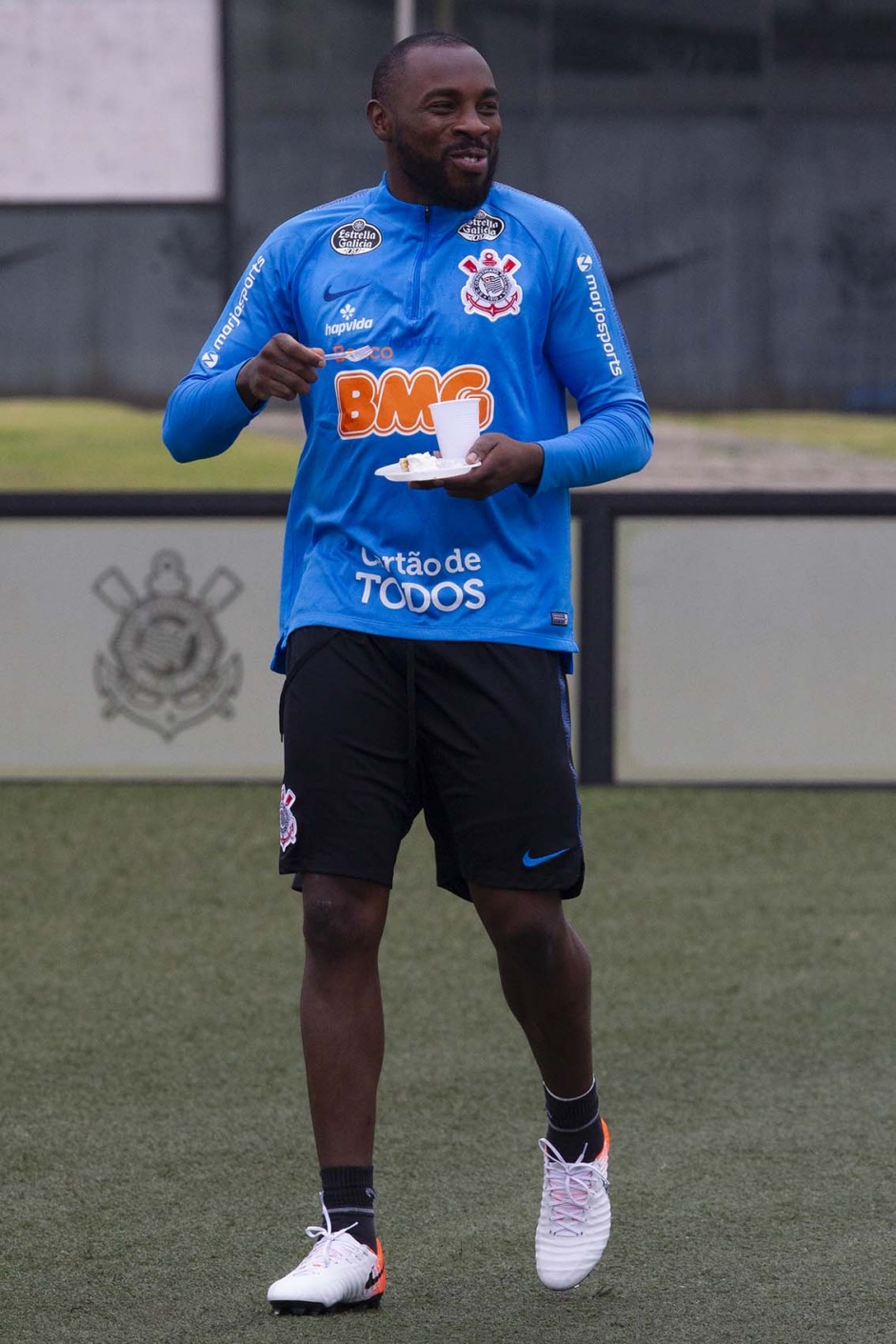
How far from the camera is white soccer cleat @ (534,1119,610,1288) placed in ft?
9.55

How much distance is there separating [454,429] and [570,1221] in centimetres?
115

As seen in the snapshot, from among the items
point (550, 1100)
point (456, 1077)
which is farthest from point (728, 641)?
point (550, 1100)

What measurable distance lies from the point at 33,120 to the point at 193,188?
25.7 inches

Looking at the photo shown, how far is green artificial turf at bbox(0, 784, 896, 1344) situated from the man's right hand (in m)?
1.27

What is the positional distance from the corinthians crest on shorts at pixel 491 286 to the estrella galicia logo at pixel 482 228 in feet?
0.09

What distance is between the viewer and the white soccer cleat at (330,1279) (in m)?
2.76

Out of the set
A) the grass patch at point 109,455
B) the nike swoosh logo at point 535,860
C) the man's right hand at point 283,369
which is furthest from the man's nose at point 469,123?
the grass patch at point 109,455

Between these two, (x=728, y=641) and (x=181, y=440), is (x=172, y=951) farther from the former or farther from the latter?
(x=728, y=641)

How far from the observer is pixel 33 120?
7840 millimetres

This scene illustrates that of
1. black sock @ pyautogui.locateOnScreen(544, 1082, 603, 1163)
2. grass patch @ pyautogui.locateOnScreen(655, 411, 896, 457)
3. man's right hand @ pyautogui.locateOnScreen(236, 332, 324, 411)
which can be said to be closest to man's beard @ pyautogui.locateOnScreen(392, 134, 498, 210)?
man's right hand @ pyautogui.locateOnScreen(236, 332, 324, 411)

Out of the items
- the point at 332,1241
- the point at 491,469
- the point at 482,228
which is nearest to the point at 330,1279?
the point at 332,1241

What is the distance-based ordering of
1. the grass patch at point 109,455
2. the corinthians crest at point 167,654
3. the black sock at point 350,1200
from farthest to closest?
1. the grass patch at point 109,455
2. the corinthians crest at point 167,654
3. the black sock at point 350,1200

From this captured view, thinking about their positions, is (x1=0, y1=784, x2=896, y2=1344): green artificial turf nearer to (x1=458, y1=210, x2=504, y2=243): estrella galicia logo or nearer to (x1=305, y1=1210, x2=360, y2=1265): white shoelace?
(x1=305, y1=1210, x2=360, y2=1265): white shoelace

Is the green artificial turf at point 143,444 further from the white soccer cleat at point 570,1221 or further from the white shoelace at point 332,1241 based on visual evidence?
the white shoelace at point 332,1241
